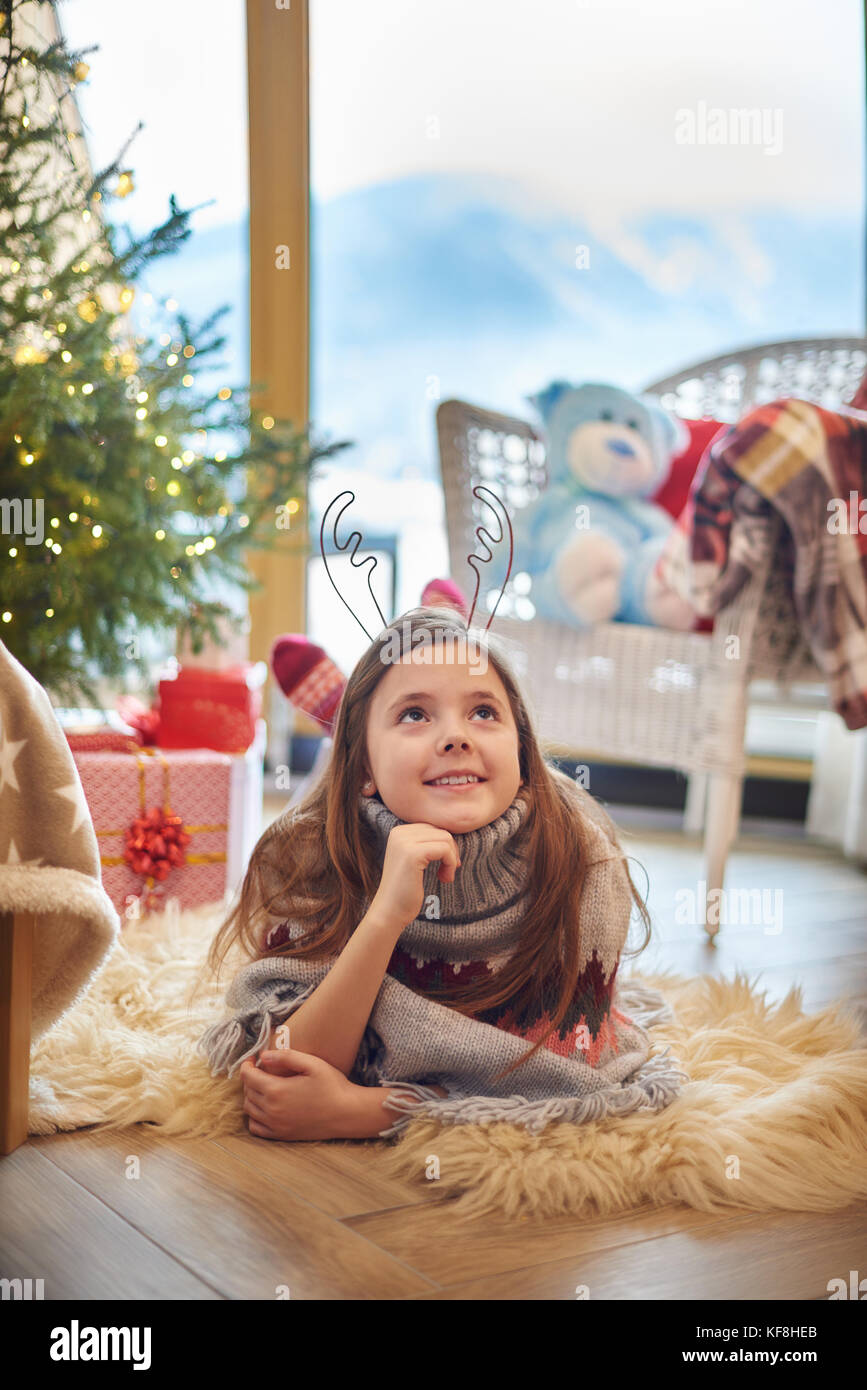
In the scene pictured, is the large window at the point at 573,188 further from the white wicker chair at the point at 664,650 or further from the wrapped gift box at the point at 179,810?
the wrapped gift box at the point at 179,810

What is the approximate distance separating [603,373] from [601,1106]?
7.24 ft

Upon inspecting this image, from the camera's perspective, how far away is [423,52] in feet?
9.38

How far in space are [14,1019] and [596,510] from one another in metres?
1.38

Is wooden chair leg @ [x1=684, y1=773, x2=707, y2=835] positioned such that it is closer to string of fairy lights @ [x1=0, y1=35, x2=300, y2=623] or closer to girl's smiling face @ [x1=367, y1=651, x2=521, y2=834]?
string of fairy lights @ [x1=0, y1=35, x2=300, y2=623]

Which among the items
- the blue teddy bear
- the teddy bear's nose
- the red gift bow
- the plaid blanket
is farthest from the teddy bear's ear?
the red gift bow

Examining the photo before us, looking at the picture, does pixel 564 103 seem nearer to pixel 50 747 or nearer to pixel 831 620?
pixel 831 620

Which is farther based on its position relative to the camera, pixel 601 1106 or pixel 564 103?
pixel 564 103

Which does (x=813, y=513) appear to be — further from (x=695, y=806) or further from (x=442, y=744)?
(x=695, y=806)

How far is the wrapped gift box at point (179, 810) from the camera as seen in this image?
1638 mm

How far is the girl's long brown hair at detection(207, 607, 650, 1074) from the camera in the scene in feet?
3.70

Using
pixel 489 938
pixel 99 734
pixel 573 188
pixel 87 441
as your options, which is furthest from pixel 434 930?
pixel 573 188

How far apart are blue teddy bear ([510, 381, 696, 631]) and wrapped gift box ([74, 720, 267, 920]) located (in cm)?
60

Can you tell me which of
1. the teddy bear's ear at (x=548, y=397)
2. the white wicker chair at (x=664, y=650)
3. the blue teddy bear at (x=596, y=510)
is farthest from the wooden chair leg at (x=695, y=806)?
the teddy bear's ear at (x=548, y=397)
